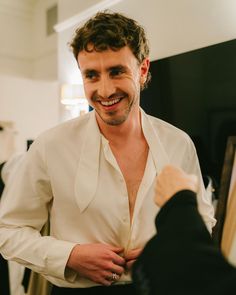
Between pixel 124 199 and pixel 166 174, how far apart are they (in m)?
0.39

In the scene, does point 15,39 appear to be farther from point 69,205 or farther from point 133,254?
point 133,254

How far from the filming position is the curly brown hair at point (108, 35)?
1.20 meters

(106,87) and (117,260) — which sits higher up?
(106,87)

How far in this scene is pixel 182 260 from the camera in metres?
0.64

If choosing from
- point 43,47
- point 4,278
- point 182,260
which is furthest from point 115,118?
Result: point 43,47

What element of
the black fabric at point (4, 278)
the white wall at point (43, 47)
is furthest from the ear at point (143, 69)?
the white wall at point (43, 47)

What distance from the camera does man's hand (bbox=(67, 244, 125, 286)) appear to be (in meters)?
1.11

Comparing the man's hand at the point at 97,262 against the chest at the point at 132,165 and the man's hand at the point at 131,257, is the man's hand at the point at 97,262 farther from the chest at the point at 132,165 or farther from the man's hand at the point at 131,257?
the chest at the point at 132,165

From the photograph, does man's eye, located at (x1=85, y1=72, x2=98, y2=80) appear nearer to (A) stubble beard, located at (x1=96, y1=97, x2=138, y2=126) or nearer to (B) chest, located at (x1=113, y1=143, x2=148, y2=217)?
(A) stubble beard, located at (x1=96, y1=97, x2=138, y2=126)

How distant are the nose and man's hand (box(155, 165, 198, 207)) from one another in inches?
19.0

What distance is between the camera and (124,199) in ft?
3.96

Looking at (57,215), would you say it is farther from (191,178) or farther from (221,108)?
(221,108)

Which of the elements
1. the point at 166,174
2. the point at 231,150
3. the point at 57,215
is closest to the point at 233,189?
the point at 231,150

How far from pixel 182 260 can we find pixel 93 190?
0.59 meters
